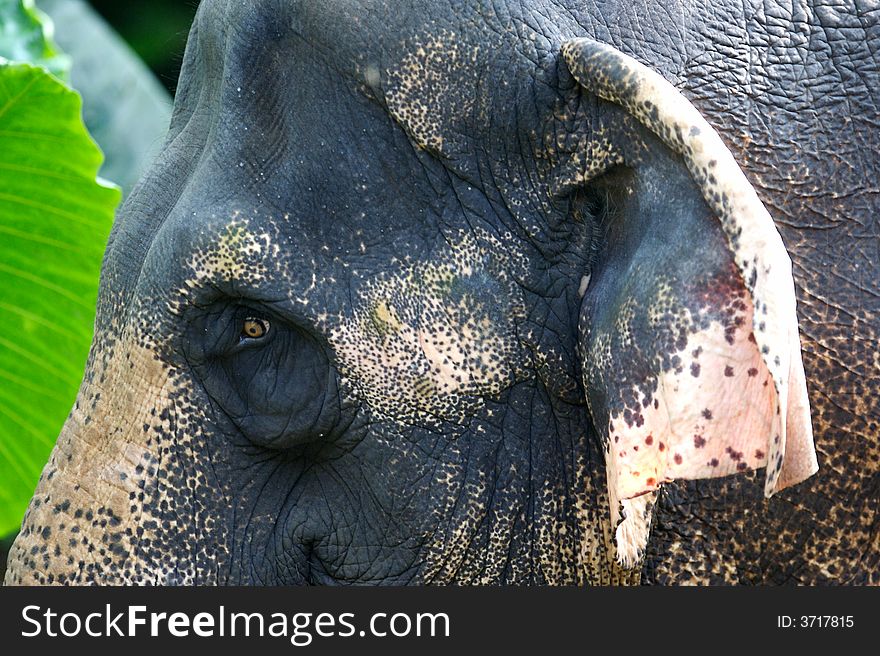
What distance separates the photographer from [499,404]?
4.38ft

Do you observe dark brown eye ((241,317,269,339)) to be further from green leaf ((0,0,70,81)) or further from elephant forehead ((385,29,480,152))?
green leaf ((0,0,70,81))

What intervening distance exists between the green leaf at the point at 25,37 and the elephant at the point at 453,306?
1.77 m

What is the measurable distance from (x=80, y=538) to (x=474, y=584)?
445 millimetres

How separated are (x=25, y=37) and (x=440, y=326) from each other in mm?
2104

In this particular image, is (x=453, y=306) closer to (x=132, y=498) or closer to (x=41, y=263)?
(x=132, y=498)

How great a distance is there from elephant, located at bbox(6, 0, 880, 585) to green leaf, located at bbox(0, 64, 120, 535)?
129 cm

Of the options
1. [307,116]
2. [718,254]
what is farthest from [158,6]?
[718,254]

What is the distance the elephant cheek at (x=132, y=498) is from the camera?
1.37 metres

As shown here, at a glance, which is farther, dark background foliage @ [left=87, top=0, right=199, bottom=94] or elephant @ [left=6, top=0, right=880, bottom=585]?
dark background foliage @ [left=87, top=0, right=199, bottom=94]

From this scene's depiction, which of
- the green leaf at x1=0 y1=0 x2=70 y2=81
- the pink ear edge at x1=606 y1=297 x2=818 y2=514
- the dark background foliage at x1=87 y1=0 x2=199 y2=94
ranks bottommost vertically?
the dark background foliage at x1=87 y1=0 x2=199 y2=94

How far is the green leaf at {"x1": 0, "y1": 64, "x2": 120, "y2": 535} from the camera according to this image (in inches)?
102

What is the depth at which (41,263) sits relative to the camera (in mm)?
2805

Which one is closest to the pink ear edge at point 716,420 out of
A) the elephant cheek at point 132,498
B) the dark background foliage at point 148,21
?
the elephant cheek at point 132,498

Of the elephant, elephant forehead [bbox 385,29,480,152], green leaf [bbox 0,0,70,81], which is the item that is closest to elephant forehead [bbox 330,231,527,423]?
the elephant
